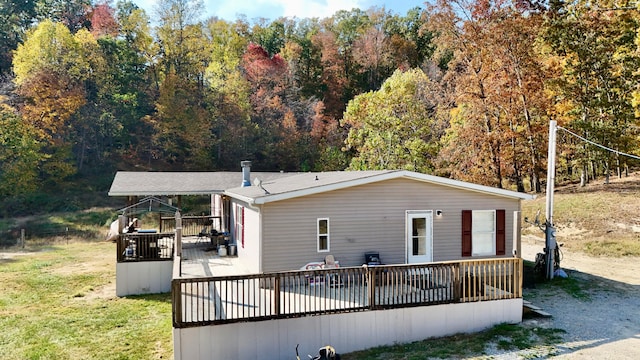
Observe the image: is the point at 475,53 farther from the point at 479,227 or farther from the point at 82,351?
the point at 82,351

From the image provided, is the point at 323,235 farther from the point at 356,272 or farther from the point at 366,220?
the point at 356,272

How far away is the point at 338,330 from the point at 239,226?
6091 mm

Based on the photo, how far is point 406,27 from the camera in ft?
150

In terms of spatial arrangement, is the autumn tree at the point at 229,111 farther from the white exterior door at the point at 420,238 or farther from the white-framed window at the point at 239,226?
the white exterior door at the point at 420,238

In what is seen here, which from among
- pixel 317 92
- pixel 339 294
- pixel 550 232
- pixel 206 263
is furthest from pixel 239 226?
pixel 317 92

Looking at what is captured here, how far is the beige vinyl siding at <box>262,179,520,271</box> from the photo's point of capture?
31.0ft

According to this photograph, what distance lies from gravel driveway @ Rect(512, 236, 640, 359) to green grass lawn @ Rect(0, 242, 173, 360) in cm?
690

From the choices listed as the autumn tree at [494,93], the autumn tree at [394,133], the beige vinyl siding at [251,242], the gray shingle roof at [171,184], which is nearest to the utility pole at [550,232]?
the beige vinyl siding at [251,242]

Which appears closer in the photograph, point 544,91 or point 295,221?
point 295,221

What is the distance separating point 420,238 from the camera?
1052cm

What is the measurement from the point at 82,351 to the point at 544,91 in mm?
24629

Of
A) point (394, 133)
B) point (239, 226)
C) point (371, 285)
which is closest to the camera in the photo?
point (371, 285)

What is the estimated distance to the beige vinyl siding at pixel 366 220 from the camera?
9453 mm

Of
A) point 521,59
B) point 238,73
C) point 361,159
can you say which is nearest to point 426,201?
point 361,159
